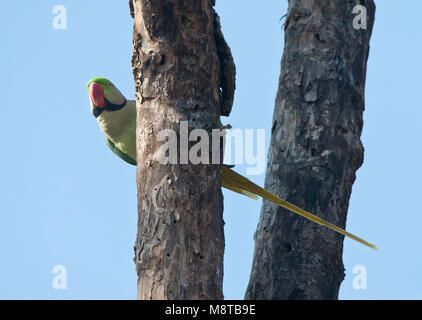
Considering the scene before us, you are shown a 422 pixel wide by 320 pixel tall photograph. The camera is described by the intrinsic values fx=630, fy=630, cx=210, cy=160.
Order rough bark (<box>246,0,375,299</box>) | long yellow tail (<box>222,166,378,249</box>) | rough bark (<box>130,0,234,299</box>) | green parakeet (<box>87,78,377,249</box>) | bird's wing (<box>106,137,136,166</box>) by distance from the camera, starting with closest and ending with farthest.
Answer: rough bark (<box>130,0,234,299</box>), long yellow tail (<box>222,166,378,249</box>), rough bark (<box>246,0,375,299</box>), green parakeet (<box>87,78,377,249</box>), bird's wing (<box>106,137,136,166</box>)

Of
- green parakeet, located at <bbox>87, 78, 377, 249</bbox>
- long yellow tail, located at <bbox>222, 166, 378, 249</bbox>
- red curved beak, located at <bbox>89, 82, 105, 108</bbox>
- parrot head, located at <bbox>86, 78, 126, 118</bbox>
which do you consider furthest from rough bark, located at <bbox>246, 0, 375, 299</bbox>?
red curved beak, located at <bbox>89, 82, 105, 108</bbox>

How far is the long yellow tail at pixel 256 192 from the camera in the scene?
3746 mm

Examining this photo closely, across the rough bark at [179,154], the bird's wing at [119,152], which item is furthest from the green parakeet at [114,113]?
→ the rough bark at [179,154]

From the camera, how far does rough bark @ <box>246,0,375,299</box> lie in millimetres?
3906

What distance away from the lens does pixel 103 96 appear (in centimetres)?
489

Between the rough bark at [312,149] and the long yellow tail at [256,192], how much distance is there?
12 centimetres

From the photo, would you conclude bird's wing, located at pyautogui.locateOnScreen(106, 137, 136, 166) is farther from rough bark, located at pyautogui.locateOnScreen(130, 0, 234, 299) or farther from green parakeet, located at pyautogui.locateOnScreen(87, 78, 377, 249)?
rough bark, located at pyautogui.locateOnScreen(130, 0, 234, 299)

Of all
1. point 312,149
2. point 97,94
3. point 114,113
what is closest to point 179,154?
point 312,149

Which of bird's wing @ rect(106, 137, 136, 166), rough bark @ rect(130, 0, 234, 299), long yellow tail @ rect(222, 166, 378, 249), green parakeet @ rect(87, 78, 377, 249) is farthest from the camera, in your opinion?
bird's wing @ rect(106, 137, 136, 166)

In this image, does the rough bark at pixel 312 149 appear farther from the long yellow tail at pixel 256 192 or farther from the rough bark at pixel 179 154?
the rough bark at pixel 179 154

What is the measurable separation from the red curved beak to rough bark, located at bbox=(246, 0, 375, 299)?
141cm

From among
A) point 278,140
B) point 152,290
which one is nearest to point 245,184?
point 278,140

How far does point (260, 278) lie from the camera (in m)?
3.95
